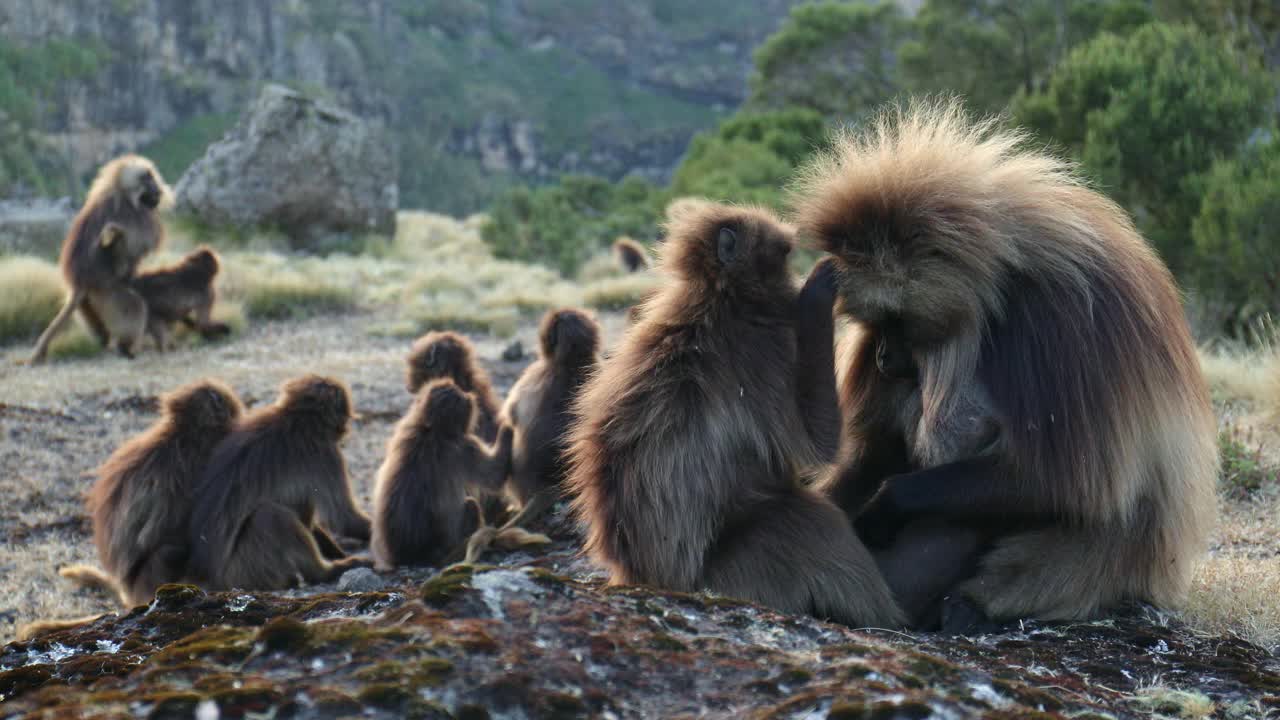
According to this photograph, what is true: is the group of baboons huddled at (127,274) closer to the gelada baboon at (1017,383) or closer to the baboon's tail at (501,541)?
the baboon's tail at (501,541)

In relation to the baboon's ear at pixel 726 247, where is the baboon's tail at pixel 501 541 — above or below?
below

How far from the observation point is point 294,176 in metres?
21.9

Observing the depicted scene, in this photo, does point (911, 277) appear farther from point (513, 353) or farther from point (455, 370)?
point (513, 353)

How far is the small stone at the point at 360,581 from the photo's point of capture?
5629 mm

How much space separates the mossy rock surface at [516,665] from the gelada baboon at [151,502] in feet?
9.89

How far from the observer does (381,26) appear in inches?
3046

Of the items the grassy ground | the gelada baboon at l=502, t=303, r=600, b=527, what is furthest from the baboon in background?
the grassy ground

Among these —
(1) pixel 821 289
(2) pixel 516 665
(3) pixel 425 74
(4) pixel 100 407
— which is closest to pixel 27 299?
(4) pixel 100 407

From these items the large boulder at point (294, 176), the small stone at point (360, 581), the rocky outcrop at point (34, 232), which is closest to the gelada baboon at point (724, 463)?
the small stone at point (360, 581)

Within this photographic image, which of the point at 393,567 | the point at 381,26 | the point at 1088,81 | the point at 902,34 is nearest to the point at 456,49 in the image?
the point at 381,26

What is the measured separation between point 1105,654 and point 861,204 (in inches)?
59.6

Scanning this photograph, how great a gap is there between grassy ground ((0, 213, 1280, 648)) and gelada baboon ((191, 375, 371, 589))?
771 mm

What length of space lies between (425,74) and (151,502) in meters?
73.9

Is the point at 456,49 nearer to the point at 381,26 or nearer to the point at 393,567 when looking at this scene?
the point at 381,26
